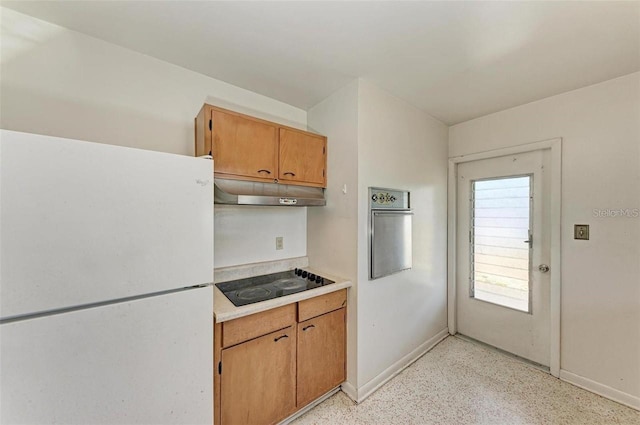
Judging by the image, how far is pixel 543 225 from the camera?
2.26m

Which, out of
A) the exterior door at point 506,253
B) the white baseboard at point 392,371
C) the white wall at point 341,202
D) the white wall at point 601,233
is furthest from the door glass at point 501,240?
the white wall at point 341,202

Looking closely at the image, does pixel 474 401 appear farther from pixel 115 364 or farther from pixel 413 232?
pixel 115 364

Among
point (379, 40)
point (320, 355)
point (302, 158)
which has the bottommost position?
point (320, 355)

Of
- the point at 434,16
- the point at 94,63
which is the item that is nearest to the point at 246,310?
the point at 94,63

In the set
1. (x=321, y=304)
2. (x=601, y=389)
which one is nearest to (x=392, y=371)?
(x=321, y=304)

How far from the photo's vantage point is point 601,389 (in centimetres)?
193

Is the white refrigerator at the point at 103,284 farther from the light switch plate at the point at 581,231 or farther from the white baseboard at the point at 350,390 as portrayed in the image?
the light switch plate at the point at 581,231

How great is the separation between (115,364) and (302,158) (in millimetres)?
1611

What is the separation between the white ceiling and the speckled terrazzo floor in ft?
8.12

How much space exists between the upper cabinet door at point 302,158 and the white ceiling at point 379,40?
427mm

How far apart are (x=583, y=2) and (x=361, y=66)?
1.14 meters

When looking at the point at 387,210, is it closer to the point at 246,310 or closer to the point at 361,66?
the point at 361,66

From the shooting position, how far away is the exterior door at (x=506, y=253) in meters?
2.27

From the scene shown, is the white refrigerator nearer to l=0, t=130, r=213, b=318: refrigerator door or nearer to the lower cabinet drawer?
l=0, t=130, r=213, b=318: refrigerator door
